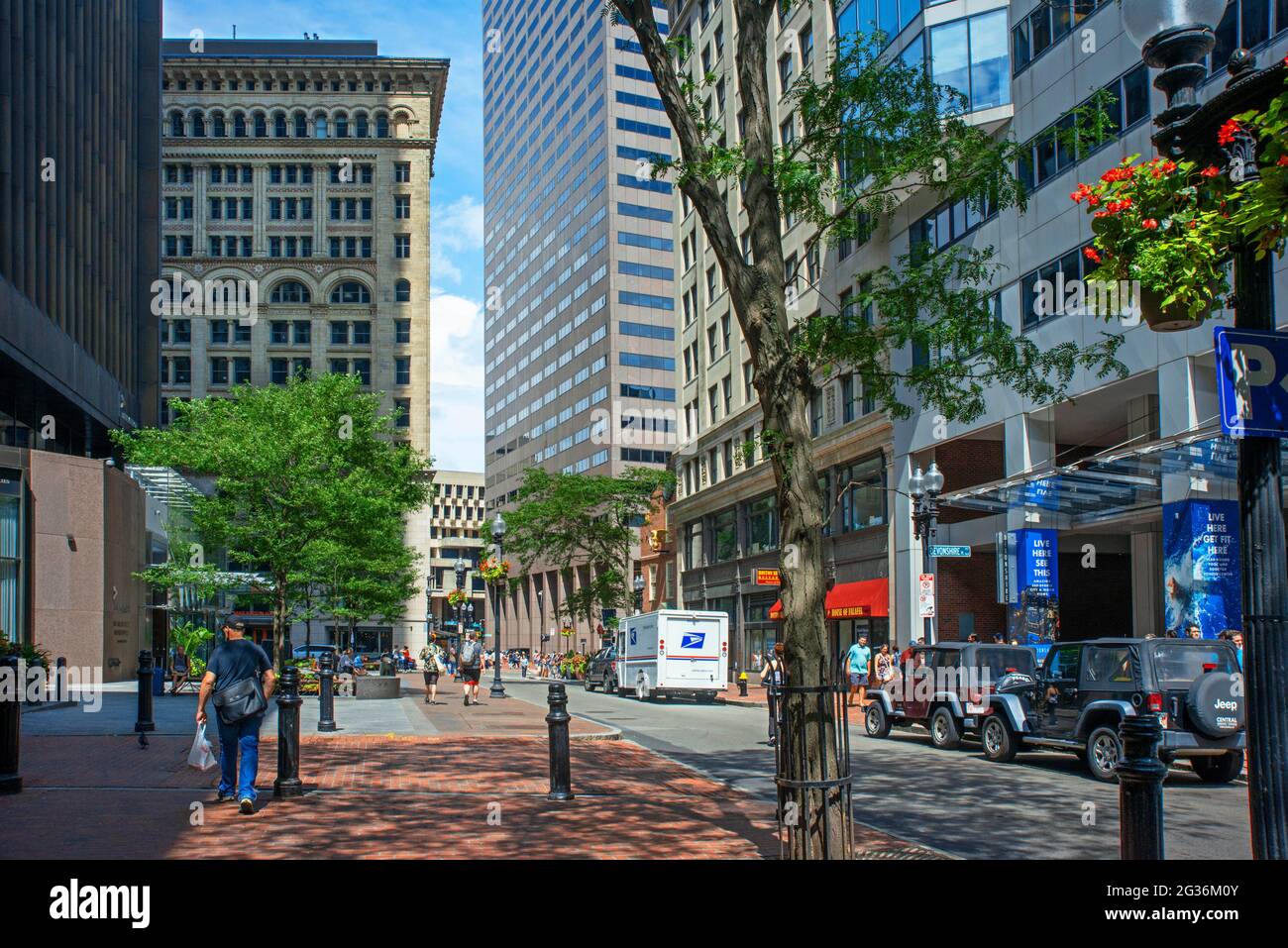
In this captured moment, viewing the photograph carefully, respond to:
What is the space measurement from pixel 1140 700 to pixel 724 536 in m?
42.8

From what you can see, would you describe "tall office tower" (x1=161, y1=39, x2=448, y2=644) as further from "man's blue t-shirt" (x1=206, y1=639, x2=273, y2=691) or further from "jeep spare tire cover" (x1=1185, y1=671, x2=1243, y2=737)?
"man's blue t-shirt" (x1=206, y1=639, x2=273, y2=691)

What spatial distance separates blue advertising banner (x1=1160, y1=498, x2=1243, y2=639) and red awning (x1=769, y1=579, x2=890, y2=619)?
14309 mm

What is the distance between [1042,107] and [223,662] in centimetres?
2683

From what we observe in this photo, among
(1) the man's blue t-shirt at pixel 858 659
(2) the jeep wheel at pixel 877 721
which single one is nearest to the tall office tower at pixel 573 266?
(1) the man's blue t-shirt at pixel 858 659

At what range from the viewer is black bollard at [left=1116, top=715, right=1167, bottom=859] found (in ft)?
18.1

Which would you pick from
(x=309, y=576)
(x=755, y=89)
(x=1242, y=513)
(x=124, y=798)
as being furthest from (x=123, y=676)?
(x=1242, y=513)

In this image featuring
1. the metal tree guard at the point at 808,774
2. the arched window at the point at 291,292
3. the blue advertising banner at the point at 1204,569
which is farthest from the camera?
the arched window at the point at 291,292

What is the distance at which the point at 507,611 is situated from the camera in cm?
12725

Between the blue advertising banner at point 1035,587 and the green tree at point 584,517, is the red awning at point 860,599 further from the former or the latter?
the green tree at point 584,517

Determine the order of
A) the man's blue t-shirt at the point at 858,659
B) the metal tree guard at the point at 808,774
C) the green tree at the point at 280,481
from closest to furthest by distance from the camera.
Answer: the metal tree guard at the point at 808,774, the man's blue t-shirt at the point at 858,659, the green tree at the point at 280,481

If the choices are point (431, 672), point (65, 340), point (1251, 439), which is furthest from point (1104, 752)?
point (65, 340)

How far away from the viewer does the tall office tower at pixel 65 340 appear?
107 ft

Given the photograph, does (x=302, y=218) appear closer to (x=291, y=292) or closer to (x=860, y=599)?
(x=291, y=292)

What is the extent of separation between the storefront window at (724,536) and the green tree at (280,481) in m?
22.6
